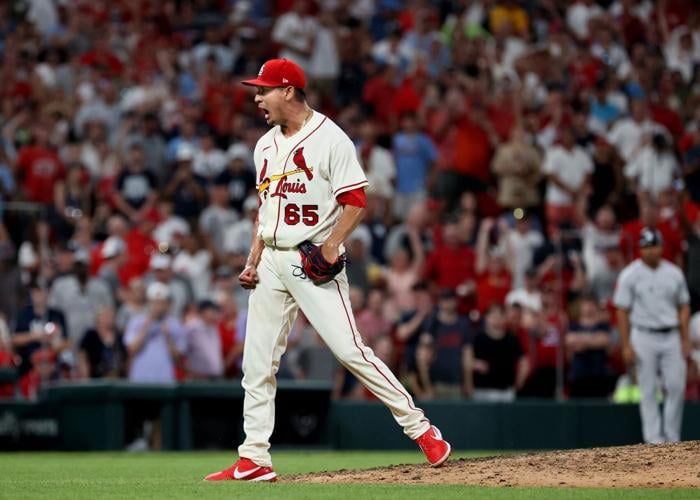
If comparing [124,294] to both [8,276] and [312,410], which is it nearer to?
[8,276]

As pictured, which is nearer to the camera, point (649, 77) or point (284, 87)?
point (284, 87)

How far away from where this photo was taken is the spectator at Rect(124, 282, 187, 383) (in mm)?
16797

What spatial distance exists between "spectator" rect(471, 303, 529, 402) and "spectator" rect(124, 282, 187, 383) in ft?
11.8

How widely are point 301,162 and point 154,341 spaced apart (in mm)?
8420

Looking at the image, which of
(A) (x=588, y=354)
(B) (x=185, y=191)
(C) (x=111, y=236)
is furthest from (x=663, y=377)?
(B) (x=185, y=191)

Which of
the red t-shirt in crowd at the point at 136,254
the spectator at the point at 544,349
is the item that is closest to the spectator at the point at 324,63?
the red t-shirt in crowd at the point at 136,254

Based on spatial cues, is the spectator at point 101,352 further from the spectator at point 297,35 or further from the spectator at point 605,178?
the spectator at point 297,35

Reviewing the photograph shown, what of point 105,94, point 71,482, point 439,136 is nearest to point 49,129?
point 105,94

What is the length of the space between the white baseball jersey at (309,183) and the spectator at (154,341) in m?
8.08

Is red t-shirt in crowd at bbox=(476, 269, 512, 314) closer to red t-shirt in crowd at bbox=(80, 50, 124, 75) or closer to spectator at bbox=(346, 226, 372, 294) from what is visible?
spectator at bbox=(346, 226, 372, 294)

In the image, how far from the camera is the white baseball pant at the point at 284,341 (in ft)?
28.9

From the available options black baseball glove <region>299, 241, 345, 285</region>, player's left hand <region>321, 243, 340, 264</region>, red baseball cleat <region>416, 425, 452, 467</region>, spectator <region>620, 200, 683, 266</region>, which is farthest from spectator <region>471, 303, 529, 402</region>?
player's left hand <region>321, 243, 340, 264</region>

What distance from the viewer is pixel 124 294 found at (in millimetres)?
18000

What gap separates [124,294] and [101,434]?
2.74m
